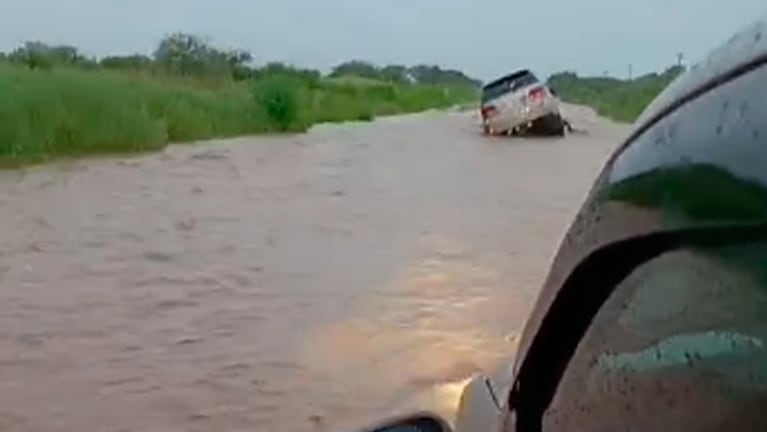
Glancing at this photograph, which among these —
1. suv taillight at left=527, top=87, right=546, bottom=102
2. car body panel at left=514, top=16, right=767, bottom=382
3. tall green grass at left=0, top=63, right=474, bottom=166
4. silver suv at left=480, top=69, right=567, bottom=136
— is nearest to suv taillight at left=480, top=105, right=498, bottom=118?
silver suv at left=480, top=69, right=567, bottom=136

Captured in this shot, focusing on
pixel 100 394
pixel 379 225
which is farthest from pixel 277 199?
pixel 100 394

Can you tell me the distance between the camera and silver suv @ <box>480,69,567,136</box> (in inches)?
1049

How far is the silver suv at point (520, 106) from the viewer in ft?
87.5

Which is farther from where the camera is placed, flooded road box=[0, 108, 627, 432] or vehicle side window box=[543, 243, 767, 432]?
flooded road box=[0, 108, 627, 432]

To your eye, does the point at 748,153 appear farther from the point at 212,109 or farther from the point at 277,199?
the point at 212,109

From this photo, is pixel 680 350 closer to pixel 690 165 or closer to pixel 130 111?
pixel 690 165

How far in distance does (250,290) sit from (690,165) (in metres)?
8.81

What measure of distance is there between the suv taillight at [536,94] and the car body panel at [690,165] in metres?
25.5

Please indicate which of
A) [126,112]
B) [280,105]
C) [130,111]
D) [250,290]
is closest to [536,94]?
[130,111]

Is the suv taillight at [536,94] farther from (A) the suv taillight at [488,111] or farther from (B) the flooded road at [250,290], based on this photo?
(B) the flooded road at [250,290]

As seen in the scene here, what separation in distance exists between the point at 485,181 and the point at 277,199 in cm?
409

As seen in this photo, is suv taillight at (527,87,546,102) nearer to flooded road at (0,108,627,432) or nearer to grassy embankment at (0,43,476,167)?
grassy embankment at (0,43,476,167)

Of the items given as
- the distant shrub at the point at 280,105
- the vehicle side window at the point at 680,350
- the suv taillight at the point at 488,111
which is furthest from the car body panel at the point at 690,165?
the distant shrub at the point at 280,105

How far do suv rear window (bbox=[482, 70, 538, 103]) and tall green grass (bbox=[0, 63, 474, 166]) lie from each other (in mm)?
6134
